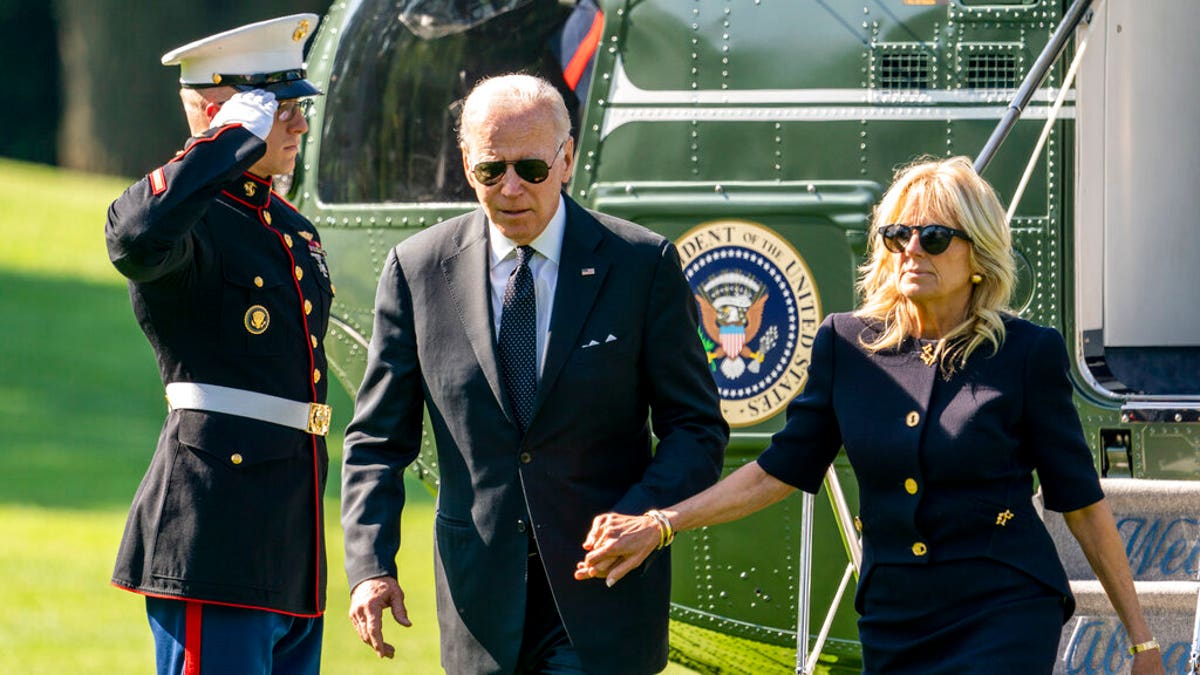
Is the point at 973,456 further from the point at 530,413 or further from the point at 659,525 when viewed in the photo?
the point at 530,413

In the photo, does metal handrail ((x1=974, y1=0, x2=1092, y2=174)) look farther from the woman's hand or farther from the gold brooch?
the woman's hand

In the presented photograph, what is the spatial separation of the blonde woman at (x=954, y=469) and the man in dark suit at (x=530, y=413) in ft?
0.50

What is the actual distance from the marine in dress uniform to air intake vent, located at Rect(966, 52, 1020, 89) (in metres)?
2.06

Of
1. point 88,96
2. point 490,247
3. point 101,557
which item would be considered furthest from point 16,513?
point 88,96

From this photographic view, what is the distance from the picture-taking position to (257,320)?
3869mm

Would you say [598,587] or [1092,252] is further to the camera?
[1092,252]

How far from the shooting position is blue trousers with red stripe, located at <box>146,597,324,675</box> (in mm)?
3711

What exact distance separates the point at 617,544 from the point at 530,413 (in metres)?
0.36

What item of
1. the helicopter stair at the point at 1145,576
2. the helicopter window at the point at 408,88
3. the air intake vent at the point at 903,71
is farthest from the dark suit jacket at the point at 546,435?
the helicopter window at the point at 408,88

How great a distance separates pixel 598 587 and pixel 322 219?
8.96 feet

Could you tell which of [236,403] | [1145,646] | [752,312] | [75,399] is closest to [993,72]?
[752,312]

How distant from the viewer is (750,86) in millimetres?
5137

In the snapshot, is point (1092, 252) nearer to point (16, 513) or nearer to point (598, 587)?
point (598, 587)

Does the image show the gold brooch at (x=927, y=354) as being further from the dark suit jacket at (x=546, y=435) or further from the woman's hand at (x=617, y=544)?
the woman's hand at (x=617, y=544)
